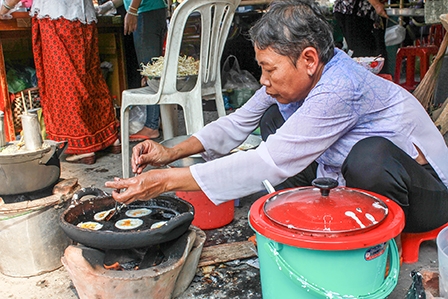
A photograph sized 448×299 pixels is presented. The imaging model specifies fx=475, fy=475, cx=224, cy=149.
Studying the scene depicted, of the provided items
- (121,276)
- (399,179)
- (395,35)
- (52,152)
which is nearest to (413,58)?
(395,35)

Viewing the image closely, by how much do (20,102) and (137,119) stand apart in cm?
116

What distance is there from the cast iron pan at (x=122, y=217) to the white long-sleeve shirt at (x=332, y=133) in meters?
0.23

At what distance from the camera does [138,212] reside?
7.33 ft

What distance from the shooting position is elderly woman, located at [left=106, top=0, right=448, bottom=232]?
179 cm

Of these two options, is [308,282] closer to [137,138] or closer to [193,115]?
[193,115]

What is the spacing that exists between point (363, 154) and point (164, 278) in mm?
946

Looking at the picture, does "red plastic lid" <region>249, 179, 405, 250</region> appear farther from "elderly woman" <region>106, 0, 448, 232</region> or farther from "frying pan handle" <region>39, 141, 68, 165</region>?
"frying pan handle" <region>39, 141, 68, 165</region>

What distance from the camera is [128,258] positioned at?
79.8 inches

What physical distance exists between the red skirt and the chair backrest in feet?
3.22

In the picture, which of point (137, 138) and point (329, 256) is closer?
point (329, 256)

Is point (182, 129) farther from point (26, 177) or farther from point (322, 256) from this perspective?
point (322, 256)

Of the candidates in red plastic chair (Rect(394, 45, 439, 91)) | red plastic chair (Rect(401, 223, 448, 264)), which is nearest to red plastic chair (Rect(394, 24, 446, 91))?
red plastic chair (Rect(394, 45, 439, 91))

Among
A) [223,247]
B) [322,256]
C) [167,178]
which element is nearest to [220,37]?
[223,247]

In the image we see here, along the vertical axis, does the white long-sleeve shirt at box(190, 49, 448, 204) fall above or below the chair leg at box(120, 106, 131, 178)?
above
